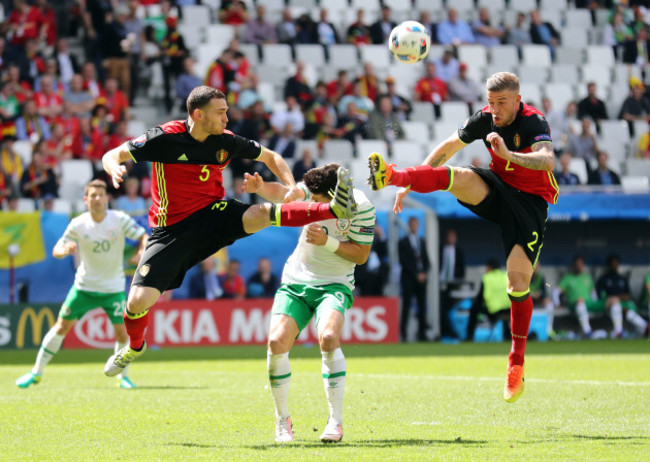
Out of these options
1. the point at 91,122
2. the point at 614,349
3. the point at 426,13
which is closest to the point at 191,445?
the point at 614,349

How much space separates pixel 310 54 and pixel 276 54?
899 mm

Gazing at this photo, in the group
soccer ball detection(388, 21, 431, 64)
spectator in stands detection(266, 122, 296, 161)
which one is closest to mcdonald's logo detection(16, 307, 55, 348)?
spectator in stands detection(266, 122, 296, 161)

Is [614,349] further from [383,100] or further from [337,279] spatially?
[337,279]

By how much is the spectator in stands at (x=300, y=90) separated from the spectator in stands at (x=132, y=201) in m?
4.92

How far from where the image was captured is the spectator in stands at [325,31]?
25.5 meters

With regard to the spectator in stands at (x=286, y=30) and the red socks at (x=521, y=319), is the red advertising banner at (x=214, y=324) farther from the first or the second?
the red socks at (x=521, y=319)

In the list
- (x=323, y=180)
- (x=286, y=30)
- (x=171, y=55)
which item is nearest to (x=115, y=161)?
(x=323, y=180)

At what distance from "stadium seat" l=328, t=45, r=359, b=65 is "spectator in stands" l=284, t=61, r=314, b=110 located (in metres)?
2.20

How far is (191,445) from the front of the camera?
7992 mm

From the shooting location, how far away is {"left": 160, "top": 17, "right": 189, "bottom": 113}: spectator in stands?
22.7m

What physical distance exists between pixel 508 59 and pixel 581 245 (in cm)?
608

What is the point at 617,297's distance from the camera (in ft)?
75.5

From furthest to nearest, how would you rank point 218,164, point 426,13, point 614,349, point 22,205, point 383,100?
point 426,13
point 383,100
point 22,205
point 614,349
point 218,164

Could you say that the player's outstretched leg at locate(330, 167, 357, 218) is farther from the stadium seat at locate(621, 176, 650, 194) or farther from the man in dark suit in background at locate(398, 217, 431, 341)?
the stadium seat at locate(621, 176, 650, 194)
